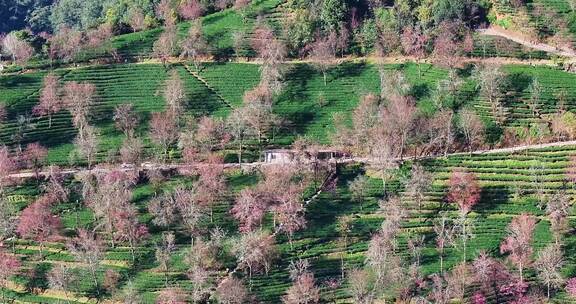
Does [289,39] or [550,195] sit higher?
[289,39]

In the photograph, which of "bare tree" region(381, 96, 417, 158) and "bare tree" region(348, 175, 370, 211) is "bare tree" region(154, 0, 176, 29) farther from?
"bare tree" region(348, 175, 370, 211)

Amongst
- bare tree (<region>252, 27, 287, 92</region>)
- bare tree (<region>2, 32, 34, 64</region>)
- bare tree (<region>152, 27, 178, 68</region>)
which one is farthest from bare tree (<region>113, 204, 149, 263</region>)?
bare tree (<region>2, 32, 34, 64</region>)

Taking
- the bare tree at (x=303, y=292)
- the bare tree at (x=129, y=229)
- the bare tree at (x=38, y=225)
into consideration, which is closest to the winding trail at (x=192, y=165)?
the bare tree at (x=38, y=225)

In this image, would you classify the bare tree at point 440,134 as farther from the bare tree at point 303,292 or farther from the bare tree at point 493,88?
the bare tree at point 303,292

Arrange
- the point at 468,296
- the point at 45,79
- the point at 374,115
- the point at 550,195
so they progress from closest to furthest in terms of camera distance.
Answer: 1. the point at 468,296
2. the point at 550,195
3. the point at 374,115
4. the point at 45,79

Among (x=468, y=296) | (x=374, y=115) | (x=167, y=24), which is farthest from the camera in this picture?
(x=167, y=24)

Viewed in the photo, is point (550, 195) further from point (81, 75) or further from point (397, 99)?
point (81, 75)

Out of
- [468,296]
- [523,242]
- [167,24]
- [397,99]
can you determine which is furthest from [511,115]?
[167,24]
